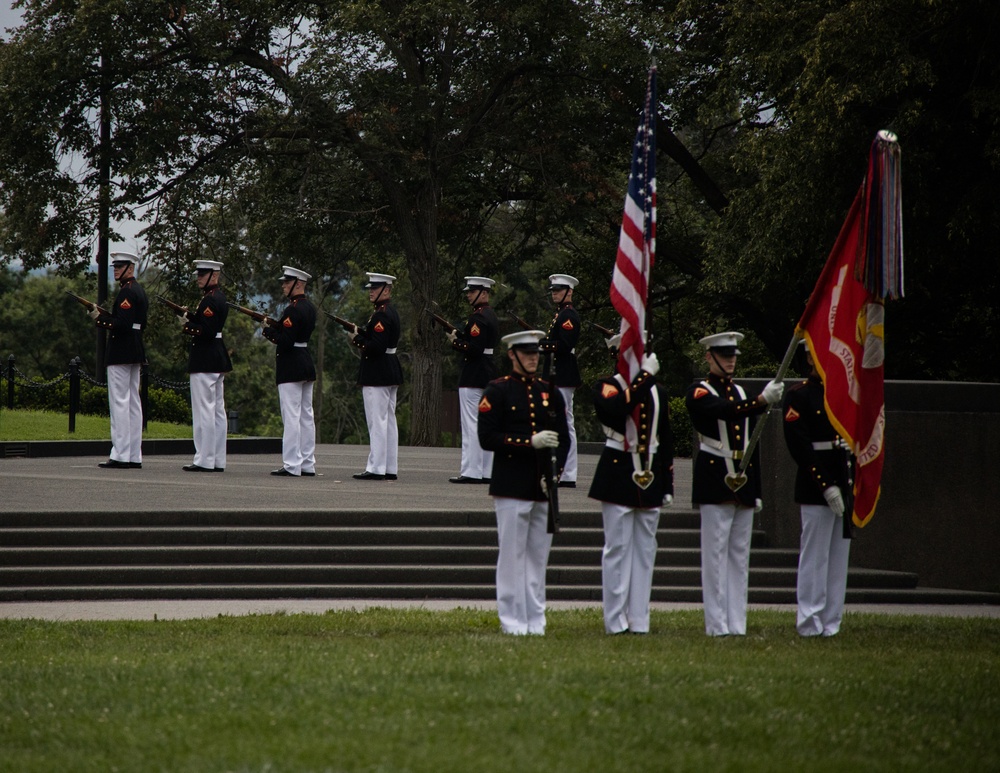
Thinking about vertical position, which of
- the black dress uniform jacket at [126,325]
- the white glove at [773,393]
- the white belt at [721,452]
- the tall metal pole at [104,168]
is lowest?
the white belt at [721,452]

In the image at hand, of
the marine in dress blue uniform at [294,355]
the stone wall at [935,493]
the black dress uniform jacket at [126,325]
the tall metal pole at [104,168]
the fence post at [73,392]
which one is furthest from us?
the tall metal pole at [104,168]

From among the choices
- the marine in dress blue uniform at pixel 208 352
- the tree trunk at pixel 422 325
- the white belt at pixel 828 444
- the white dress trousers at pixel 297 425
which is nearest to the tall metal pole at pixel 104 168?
the tree trunk at pixel 422 325

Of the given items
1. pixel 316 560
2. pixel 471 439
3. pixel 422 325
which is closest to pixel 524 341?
pixel 316 560

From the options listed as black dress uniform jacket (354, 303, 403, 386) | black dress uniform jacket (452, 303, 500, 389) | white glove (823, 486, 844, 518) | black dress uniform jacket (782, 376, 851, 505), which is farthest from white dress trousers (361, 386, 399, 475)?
white glove (823, 486, 844, 518)

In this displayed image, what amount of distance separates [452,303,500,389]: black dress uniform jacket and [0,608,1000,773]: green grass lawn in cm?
647

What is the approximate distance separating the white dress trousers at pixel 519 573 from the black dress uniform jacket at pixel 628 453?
50cm

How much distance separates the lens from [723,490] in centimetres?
938

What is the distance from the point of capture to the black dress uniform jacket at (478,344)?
1524 centimetres

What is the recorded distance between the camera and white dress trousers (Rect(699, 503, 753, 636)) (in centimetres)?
930

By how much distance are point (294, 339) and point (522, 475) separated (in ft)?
23.4

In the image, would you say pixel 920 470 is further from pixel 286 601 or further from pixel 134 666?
pixel 134 666

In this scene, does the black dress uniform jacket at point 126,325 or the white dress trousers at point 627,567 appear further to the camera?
the black dress uniform jacket at point 126,325

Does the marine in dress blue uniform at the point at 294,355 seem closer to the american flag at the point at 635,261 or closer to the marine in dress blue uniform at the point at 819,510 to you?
the american flag at the point at 635,261

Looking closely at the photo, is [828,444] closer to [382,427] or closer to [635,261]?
[635,261]
